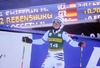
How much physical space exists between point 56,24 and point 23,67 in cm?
139

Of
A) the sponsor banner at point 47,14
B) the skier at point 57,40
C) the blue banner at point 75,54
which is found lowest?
the blue banner at point 75,54

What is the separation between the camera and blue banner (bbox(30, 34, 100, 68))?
7.81 metres

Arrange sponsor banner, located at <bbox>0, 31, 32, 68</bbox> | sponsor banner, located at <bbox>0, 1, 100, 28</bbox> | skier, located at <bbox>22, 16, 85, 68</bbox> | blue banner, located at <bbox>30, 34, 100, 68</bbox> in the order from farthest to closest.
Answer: sponsor banner, located at <bbox>0, 1, 100, 28</bbox>
blue banner, located at <bbox>30, 34, 100, 68</bbox>
sponsor banner, located at <bbox>0, 31, 32, 68</bbox>
skier, located at <bbox>22, 16, 85, 68</bbox>

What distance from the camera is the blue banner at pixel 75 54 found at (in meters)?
7.81

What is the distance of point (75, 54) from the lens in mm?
7938

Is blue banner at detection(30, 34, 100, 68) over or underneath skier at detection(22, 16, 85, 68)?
underneath

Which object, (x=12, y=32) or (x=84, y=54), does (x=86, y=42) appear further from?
(x=12, y=32)

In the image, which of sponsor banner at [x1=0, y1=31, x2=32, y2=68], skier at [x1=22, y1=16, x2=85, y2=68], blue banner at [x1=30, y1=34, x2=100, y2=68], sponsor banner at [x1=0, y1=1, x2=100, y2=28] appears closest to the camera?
skier at [x1=22, y1=16, x2=85, y2=68]

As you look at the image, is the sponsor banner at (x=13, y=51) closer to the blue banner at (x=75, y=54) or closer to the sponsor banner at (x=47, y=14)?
the blue banner at (x=75, y=54)

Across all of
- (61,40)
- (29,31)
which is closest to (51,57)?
(61,40)

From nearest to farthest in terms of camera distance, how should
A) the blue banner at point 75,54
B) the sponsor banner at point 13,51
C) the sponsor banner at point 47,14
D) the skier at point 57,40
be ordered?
the skier at point 57,40
the sponsor banner at point 13,51
the blue banner at point 75,54
the sponsor banner at point 47,14

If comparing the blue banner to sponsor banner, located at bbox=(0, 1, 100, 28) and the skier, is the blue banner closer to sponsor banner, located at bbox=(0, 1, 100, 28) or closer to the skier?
the skier

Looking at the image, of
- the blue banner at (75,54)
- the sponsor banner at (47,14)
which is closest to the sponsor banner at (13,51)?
the blue banner at (75,54)

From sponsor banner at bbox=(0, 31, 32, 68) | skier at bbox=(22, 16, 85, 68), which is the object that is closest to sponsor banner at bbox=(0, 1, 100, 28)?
sponsor banner at bbox=(0, 31, 32, 68)
